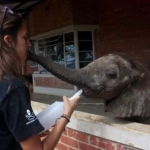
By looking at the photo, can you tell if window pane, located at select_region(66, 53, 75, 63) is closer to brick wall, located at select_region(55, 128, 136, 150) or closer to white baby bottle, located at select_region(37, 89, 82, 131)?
brick wall, located at select_region(55, 128, 136, 150)

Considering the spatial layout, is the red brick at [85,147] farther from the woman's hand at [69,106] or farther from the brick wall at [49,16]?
the brick wall at [49,16]

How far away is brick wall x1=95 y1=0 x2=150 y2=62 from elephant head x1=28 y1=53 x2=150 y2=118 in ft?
21.5

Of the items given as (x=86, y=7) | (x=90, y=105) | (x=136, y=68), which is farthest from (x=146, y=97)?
(x=86, y=7)

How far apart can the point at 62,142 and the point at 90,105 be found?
243 inches

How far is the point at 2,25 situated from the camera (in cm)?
190

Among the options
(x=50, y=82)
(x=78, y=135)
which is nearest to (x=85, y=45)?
(x=50, y=82)

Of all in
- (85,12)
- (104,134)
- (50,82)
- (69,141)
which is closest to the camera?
(104,134)

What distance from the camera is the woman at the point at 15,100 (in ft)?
5.86

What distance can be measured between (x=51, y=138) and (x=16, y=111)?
32 centimetres

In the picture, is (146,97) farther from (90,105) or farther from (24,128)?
(90,105)

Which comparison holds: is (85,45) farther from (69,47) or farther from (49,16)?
(49,16)

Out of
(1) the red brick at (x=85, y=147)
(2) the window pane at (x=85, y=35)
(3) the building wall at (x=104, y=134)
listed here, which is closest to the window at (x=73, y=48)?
(2) the window pane at (x=85, y=35)

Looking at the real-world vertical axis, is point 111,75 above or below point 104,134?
above

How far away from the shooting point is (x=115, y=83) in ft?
8.16
